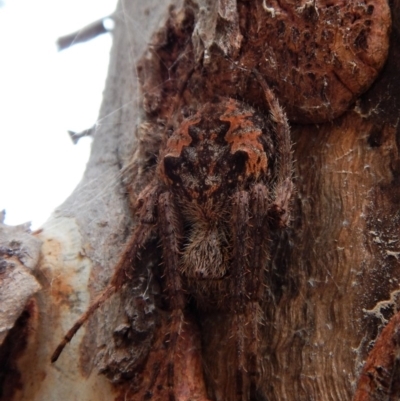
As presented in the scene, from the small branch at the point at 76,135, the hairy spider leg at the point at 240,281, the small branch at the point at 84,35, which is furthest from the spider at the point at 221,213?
the small branch at the point at 84,35

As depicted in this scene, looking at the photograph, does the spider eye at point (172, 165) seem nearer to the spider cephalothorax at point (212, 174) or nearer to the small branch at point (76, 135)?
the spider cephalothorax at point (212, 174)

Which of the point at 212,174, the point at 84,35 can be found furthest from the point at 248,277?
the point at 84,35

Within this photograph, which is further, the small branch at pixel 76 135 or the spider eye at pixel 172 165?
the small branch at pixel 76 135

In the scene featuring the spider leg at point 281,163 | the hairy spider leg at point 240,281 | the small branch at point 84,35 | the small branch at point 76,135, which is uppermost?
the small branch at point 84,35

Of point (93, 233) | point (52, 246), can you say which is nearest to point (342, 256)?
point (93, 233)

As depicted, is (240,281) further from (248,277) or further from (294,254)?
(294,254)

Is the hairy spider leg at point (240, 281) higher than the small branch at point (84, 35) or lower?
lower
